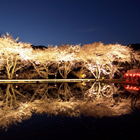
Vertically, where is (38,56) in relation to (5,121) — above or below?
above

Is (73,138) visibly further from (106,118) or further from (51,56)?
(51,56)

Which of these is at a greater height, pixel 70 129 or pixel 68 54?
pixel 68 54

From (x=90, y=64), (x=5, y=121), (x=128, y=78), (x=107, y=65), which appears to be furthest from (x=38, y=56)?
(x=5, y=121)

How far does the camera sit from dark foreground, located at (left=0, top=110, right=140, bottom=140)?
16.8 feet

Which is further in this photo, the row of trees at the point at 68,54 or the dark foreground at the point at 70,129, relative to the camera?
the row of trees at the point at 68,54

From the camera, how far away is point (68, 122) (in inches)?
266

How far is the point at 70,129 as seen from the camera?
591 cm

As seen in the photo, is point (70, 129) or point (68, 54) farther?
point (68, 54)

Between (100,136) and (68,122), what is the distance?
193cm

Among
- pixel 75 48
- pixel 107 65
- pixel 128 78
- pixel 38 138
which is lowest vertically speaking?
pixel 38 138

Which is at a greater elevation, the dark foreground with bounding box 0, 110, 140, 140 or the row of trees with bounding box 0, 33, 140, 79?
the row of trees with bounding box 0, 33, 140, 79

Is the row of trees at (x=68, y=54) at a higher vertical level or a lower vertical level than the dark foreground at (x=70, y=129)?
higher

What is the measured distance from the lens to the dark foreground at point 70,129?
5129 mm

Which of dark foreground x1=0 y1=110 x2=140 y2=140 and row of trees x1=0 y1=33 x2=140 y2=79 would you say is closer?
dark foreground x1=0 y1=110 x2=140 y2=140
